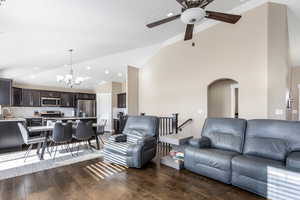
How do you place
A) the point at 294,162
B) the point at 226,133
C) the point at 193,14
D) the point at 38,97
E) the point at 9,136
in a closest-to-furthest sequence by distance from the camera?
the point at 294,162
the point at 193,14
the point at 226,133
the point at 9,136
the point at 38,97

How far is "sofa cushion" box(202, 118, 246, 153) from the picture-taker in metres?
2.97

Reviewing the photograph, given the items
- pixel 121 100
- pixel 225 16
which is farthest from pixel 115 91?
pixel 225 16

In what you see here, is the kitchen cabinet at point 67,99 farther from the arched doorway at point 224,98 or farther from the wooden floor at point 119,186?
the arched doorway at point 224,98

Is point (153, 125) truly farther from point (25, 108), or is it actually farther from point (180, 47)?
point (25, 108)

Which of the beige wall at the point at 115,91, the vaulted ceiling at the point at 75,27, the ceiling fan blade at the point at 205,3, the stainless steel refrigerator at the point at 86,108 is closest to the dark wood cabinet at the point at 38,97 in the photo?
the stainless steel refrigerator at the point at 86,108

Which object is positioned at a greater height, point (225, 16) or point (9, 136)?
point (225, 16)

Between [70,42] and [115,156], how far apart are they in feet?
9.38

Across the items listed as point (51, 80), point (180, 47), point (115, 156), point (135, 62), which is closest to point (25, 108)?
point (51, 80)

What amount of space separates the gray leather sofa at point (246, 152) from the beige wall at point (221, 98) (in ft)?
6.28

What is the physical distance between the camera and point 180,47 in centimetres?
555

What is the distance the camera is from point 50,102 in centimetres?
865

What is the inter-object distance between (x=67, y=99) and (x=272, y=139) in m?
9.27

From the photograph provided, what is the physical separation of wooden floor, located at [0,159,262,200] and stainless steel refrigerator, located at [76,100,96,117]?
20.8 ft

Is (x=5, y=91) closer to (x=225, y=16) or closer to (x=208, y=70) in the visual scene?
(x=208, y=70)
